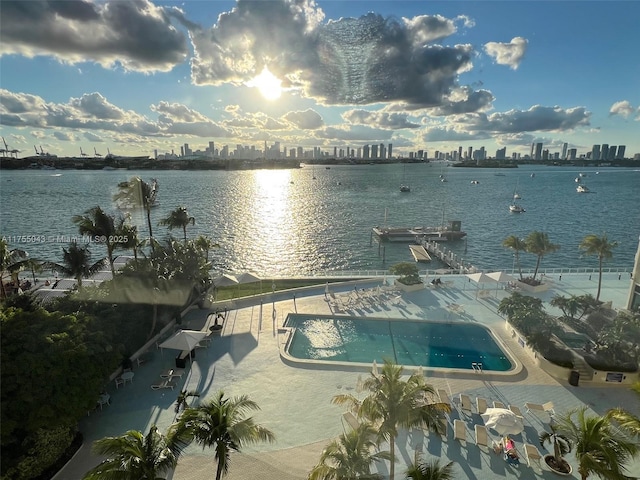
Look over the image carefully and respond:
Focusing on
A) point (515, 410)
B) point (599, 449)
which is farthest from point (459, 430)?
point (599, 449)

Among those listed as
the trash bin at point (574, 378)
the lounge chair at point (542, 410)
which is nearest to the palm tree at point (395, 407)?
the lounge chair at point (542, 410)

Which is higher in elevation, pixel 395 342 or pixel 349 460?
pixel 349 460

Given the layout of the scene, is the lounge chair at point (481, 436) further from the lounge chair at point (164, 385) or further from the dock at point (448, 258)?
the dock at point (448, 258)

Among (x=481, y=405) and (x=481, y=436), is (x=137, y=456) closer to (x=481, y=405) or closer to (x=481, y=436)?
(x=481, y=436)

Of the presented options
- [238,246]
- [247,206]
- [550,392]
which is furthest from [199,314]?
[247,206]

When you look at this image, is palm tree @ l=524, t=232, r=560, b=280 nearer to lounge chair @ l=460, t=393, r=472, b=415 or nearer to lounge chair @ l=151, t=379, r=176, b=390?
lounge chair @ l=460, t=393, r=472, b=415

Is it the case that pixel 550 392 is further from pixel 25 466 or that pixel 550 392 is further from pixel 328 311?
pixel 25 466

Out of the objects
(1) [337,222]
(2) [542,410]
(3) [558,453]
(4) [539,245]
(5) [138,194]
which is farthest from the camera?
(1) [337,222]
